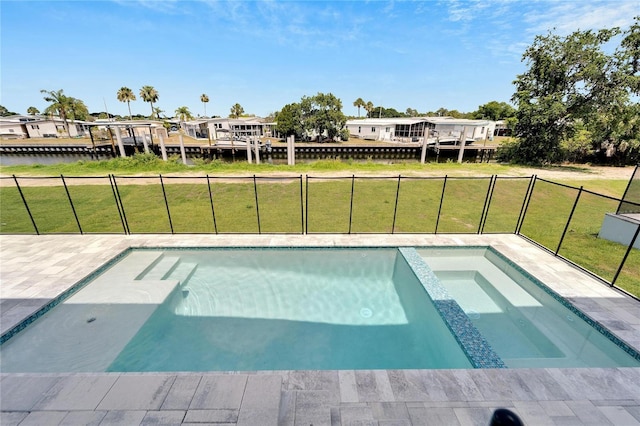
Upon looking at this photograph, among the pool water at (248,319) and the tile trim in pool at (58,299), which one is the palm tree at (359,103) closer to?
the pool water at (248,319)

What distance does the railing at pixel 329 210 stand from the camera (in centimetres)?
789

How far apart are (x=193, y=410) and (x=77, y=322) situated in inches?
149

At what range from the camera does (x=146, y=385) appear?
3129 millimetres

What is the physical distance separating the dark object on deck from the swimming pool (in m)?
3.44

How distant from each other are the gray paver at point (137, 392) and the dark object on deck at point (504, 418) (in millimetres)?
3409

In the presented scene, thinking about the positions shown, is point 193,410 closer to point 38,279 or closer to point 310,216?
point 38,279

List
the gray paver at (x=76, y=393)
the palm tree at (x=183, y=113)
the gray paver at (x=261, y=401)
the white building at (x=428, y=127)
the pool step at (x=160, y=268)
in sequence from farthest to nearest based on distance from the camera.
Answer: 1. the palm tree at (x=183, y=113)
2. the white building at (x=428, y=127)
3. the pool step at (x=160, y=268)
4. the gray paver at (x=76, y=393)
5. the gray paver at (x=261, y=401)

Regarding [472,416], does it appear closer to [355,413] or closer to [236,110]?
[355,413]

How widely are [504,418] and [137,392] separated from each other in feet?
12.5

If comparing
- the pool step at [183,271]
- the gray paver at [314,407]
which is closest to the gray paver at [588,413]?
the gray paver at [314,407]

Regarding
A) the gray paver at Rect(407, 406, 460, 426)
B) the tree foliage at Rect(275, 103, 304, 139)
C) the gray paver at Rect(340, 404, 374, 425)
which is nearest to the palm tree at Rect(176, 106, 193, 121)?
the tree foliage at Rect(275, 103, 304, 139)

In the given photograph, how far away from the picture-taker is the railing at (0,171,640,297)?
25.9 ft

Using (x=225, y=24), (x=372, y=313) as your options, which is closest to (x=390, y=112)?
(x=225, y=24)

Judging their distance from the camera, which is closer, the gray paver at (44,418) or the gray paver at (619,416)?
the gray paver at (44,418)
